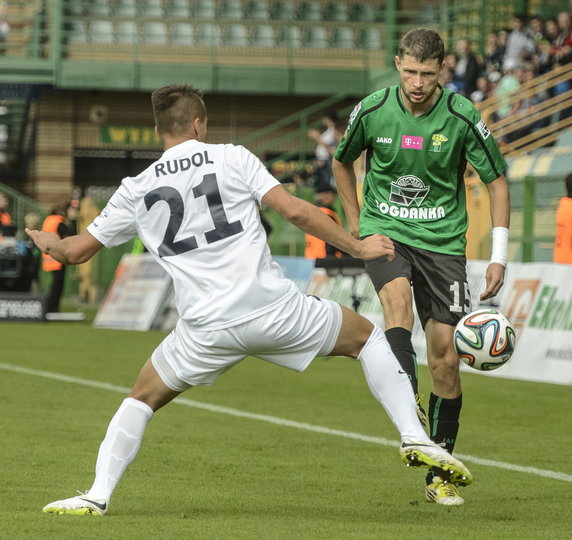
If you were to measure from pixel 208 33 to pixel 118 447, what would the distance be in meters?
30.9

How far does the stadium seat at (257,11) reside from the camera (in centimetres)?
3691

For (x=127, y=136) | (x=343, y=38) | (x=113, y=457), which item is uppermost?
(x=343, y=38)

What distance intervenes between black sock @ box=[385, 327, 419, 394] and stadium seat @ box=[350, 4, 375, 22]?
30.7 meters

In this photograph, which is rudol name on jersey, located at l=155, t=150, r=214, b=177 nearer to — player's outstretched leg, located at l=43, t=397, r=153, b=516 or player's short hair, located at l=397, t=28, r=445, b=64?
player's outstretched leg, located at l=43, t=397, r=153, b=516

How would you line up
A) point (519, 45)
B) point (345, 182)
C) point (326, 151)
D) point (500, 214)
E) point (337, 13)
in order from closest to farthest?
point (500, 214) → point (345, 182) → point (519, 45) → point (326, 151) → point (337, 13)

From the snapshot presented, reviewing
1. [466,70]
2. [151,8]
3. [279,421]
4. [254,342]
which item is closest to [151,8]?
[151,8]

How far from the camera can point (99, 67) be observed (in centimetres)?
3500

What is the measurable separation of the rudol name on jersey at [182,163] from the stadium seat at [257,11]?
31414mm

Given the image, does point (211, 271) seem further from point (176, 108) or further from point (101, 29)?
point (101, 29)

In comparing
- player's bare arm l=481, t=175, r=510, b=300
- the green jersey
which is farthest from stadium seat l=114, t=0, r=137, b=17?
player's bare arm l=481, t=175, r=510, b=300

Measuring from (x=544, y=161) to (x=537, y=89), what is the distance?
6.24 feet

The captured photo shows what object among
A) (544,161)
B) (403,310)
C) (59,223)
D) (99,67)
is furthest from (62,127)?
(403,310)

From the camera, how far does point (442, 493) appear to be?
6898 mm

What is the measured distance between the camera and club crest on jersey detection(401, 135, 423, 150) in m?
7.15
